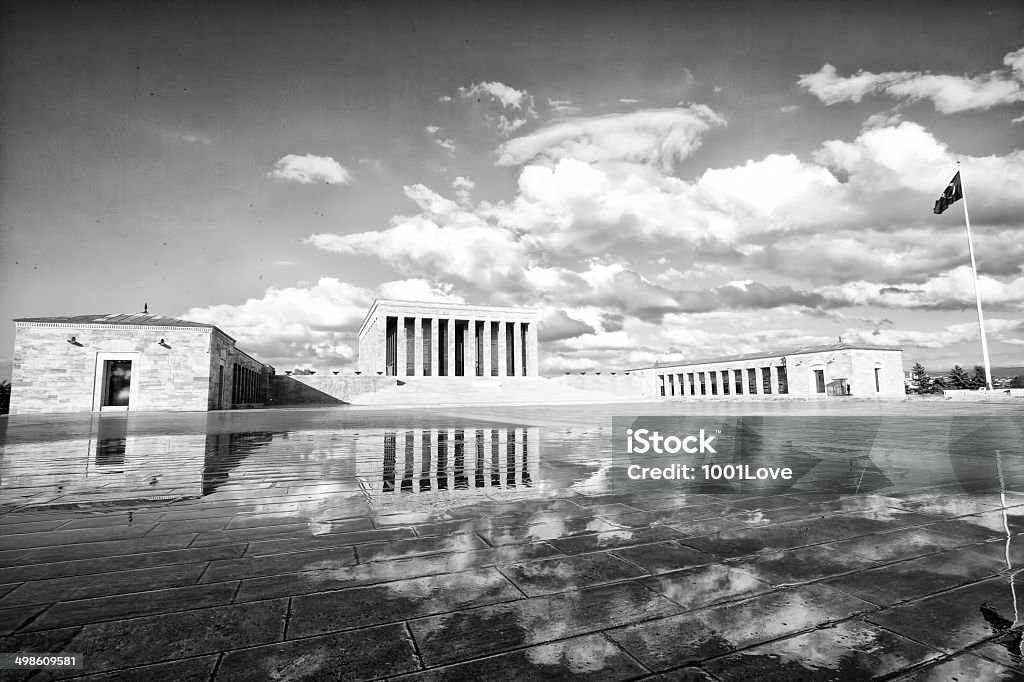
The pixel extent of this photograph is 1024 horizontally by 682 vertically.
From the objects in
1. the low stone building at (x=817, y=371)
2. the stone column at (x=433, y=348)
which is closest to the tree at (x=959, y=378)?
the low stone building at (x=817, y=371)

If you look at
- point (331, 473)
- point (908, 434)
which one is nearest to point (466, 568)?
point (331, 473)

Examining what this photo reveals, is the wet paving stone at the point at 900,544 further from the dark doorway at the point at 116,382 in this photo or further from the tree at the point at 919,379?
the tree at the point at 919,379

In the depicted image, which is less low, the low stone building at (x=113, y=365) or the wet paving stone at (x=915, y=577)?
the low stone building at (x=113, y=365)

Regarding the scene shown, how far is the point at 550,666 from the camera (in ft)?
5.77

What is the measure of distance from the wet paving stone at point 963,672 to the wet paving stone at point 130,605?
8.97 ft

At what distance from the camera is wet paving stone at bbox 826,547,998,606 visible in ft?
7.84

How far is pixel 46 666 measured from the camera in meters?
1.79

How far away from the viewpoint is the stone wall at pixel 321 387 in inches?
1756

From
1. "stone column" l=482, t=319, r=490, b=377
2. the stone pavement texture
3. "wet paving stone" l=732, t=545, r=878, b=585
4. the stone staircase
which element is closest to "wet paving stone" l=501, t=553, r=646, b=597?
the stone pavement texture

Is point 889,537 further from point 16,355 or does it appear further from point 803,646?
point 16,355

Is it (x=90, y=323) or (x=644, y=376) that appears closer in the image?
(x=90, y=323)

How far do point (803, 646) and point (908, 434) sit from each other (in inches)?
379

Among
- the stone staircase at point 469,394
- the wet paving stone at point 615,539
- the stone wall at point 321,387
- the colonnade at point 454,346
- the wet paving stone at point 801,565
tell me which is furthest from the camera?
the colonnade at point 454,346

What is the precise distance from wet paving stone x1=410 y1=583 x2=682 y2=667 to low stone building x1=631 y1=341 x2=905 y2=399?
5343 cm
